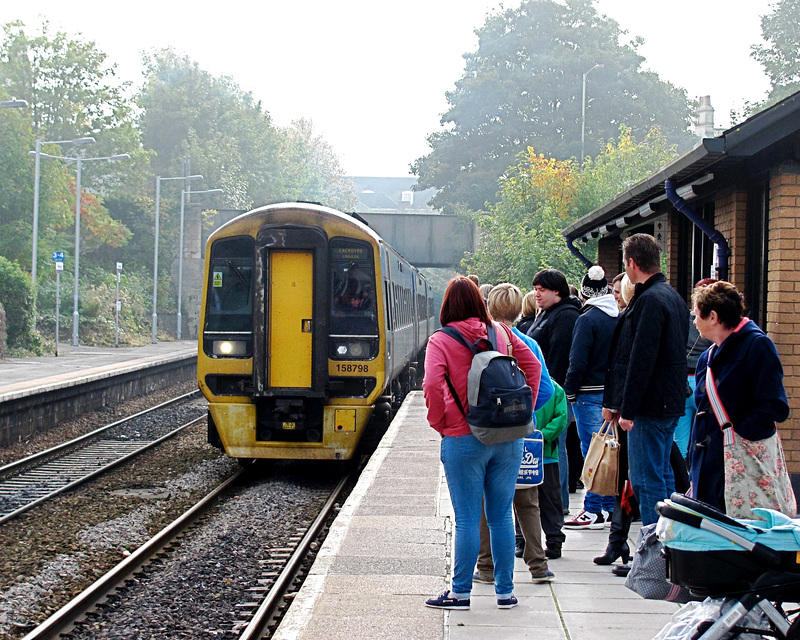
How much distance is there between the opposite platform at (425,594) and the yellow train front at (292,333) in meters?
3.28

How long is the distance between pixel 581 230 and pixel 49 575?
370 inches

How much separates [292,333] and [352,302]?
757mm

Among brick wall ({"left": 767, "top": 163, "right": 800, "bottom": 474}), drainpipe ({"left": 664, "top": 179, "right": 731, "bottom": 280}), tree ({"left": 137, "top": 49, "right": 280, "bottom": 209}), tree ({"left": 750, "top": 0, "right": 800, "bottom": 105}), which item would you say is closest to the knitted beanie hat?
brick wall ({"left": 767, "top": 163, "right": 800, "bottom": 474})

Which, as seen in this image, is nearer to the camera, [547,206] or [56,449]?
[56,449]

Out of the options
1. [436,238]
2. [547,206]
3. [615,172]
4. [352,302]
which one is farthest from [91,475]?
[436,238]

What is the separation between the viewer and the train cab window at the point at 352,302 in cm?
1079

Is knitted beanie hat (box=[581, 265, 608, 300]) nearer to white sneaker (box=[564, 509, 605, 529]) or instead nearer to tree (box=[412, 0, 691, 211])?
white sneaker (box=[564, 509, 605, 529])

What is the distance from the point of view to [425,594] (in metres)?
5.15

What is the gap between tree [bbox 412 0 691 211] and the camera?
50594mm

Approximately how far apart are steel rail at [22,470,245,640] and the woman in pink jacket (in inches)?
92.9

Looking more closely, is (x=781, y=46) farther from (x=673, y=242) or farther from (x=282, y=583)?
(x=282, y=583)

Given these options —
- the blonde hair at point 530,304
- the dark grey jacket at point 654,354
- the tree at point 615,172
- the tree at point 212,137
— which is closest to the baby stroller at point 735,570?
the dark grey jacket at point 654,354

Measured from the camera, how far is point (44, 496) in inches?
398

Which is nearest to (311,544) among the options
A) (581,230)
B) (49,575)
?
(49,575)
